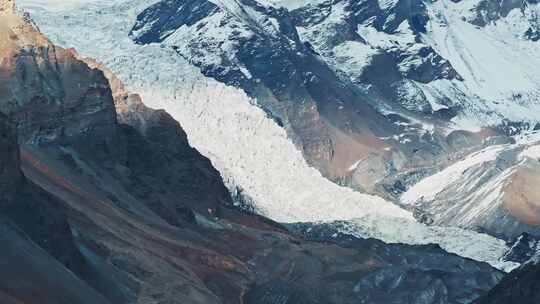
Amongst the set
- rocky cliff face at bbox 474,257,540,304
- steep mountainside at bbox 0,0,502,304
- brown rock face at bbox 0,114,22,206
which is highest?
brown rock face at bbox 0,114,22,206

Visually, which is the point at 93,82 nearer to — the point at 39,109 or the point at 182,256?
the point at 39,109

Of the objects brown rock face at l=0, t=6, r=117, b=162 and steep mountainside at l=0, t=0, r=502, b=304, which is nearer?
steep mountainside at l=0, t=0, r=502, b=304

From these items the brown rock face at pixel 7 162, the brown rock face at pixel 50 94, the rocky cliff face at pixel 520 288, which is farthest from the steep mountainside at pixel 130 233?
the rocky cliff face at pixel 520 288

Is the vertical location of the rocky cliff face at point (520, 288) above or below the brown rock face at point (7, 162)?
below

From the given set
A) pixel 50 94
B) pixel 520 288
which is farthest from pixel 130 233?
pixel 520 288

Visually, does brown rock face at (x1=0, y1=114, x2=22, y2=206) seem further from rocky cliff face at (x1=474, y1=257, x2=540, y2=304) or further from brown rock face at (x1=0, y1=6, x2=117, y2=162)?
brown rock face at (x1=0, y1=6, x2=117, y2=162)

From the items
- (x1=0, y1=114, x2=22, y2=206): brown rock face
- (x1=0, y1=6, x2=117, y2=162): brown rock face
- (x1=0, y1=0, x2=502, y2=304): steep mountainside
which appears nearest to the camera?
(x1=0, y1=114, x2=22, y2=206): brown rock face

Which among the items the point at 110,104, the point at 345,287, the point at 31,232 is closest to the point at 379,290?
the point at 345,287

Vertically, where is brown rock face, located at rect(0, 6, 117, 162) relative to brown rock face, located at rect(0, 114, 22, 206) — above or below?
below

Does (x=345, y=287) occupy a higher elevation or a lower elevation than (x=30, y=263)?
lower

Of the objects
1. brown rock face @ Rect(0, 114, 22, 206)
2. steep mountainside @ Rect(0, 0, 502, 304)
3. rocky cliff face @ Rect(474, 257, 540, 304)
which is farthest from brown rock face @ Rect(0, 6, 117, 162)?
rocky cliff face @ Rect(474, 257, 540, 304)

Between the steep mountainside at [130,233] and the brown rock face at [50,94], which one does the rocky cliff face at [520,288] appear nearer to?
the steep mountainside at [130,233]
